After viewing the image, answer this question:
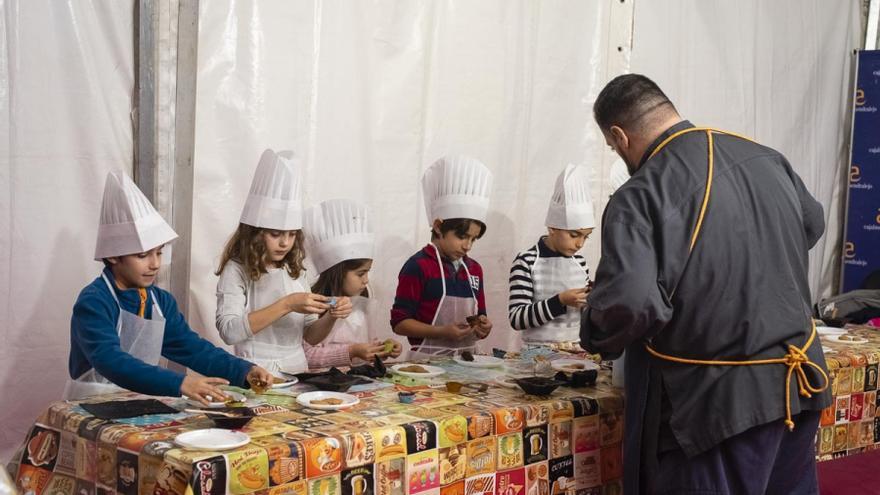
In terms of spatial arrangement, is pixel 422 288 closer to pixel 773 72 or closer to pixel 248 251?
pixel 248 251

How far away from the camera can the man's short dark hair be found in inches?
103

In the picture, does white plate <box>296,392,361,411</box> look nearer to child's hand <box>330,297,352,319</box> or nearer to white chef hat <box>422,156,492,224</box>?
child's hand <box>330,297,352,319</box>

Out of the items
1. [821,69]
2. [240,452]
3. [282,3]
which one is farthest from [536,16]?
[240,452]

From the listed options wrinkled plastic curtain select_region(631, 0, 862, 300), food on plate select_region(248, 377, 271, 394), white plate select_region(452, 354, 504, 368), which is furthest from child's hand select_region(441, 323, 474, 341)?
wrinkled plastic curtain select_region(631, 0, 862, 300)

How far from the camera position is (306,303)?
3.28m

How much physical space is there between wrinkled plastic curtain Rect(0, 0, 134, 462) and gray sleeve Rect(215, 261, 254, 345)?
94 cm

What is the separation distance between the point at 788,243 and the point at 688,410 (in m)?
0.53

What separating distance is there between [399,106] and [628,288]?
9.06ft

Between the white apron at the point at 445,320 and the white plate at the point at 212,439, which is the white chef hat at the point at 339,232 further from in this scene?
the white plate at the point at 212,439

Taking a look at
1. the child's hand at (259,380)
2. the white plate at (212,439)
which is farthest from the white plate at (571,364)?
the white plate at (212,439)

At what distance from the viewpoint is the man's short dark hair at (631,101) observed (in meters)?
2.63

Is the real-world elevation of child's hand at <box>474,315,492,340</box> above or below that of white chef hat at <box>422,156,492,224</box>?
below

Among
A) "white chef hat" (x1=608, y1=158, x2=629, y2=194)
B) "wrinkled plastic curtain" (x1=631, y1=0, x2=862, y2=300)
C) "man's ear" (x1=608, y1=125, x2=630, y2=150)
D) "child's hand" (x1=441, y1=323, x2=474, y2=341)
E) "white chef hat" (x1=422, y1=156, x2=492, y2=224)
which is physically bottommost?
"child's hand" (x1=441, y1=323, x2=474, y2=341)

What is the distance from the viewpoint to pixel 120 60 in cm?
407
